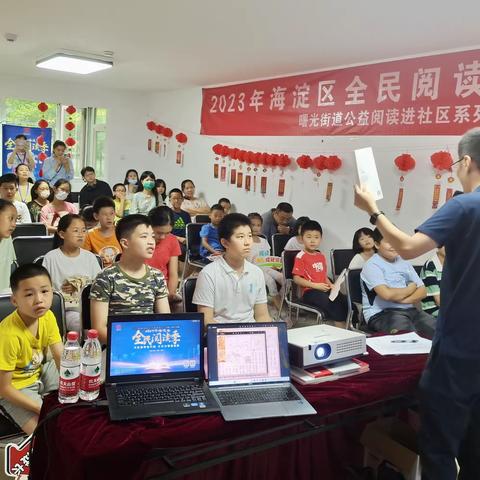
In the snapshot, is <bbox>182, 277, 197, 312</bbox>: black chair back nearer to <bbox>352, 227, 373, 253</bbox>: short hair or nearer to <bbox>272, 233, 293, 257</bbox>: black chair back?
<bbox>352, 227, 373, 253</bbox>: short hair

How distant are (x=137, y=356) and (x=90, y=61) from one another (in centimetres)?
499

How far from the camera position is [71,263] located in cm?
321

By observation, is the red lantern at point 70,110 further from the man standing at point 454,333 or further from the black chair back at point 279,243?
the man standing at point 454,333

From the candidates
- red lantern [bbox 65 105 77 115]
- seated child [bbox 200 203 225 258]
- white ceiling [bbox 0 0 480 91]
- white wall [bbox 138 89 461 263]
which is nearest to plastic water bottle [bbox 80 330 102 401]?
white ceiling [bbox 0 0 480 91]

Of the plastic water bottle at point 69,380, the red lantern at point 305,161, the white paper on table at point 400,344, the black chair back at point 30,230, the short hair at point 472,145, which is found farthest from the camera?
the red lantern at point 305,161

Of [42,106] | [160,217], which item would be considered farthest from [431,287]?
[42,106]

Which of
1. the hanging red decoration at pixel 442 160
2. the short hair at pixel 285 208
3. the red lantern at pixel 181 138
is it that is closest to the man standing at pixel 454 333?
the hanging red decoration at pixel 442 160

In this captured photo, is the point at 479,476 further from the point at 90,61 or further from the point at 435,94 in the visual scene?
the point at 90,61

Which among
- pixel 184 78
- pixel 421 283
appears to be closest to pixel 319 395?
pixel 421 283

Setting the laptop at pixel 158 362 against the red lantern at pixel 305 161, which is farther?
the red lantern at pixel 305 161

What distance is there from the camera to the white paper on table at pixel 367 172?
1880 mm

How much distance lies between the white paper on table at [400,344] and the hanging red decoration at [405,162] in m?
2.81

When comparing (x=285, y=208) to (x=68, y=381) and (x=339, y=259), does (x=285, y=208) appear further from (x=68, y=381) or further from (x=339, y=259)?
(x=68, y=381)

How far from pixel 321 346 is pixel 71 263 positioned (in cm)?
185
